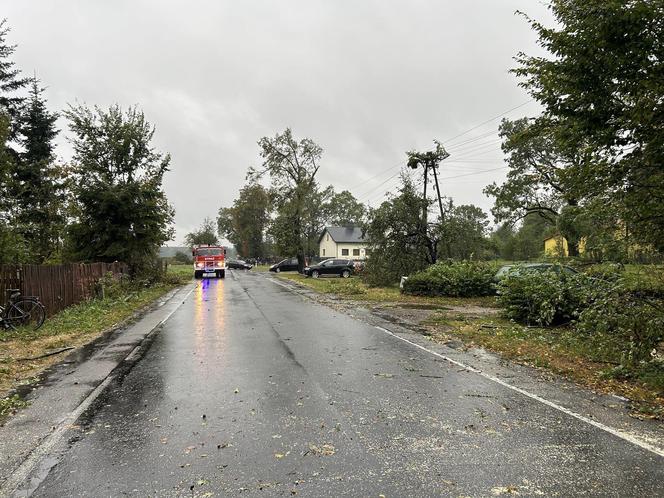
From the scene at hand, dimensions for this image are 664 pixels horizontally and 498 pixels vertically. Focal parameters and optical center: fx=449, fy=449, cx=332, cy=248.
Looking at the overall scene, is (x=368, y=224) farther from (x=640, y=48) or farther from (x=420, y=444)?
(x=420, y=444)

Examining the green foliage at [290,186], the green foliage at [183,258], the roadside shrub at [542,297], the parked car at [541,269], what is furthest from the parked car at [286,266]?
the green foliage at [183,258]

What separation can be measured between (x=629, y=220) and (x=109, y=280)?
17.3m

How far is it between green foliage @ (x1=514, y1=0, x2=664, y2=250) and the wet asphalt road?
3.45 m

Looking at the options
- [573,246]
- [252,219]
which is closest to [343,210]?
[252,219]

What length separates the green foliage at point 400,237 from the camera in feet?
75.2

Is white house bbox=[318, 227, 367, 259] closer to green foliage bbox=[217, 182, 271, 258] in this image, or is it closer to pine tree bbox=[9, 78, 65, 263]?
green foliage bbox=[217, 182, 271, 258]

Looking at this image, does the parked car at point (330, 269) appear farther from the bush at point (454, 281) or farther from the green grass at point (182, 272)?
the bush at point (454, 281)

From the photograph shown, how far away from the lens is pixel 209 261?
3784 centimetres

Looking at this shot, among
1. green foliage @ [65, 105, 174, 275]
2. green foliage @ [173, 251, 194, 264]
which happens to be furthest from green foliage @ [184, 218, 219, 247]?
green foliage @ [65, 105, 174, 275]

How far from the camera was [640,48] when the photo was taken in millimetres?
5754

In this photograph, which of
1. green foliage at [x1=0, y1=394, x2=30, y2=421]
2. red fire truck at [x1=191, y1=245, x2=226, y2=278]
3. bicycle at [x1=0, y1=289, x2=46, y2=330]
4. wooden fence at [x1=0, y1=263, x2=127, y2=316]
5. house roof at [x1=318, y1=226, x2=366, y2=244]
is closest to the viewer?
green foliage at [x1=0, y1=394, x2=30, y2=421]

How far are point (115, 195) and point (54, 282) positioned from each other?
8.08 metres

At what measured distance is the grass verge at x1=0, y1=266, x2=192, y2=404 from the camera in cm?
670

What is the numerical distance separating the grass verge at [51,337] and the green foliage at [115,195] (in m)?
4.86
